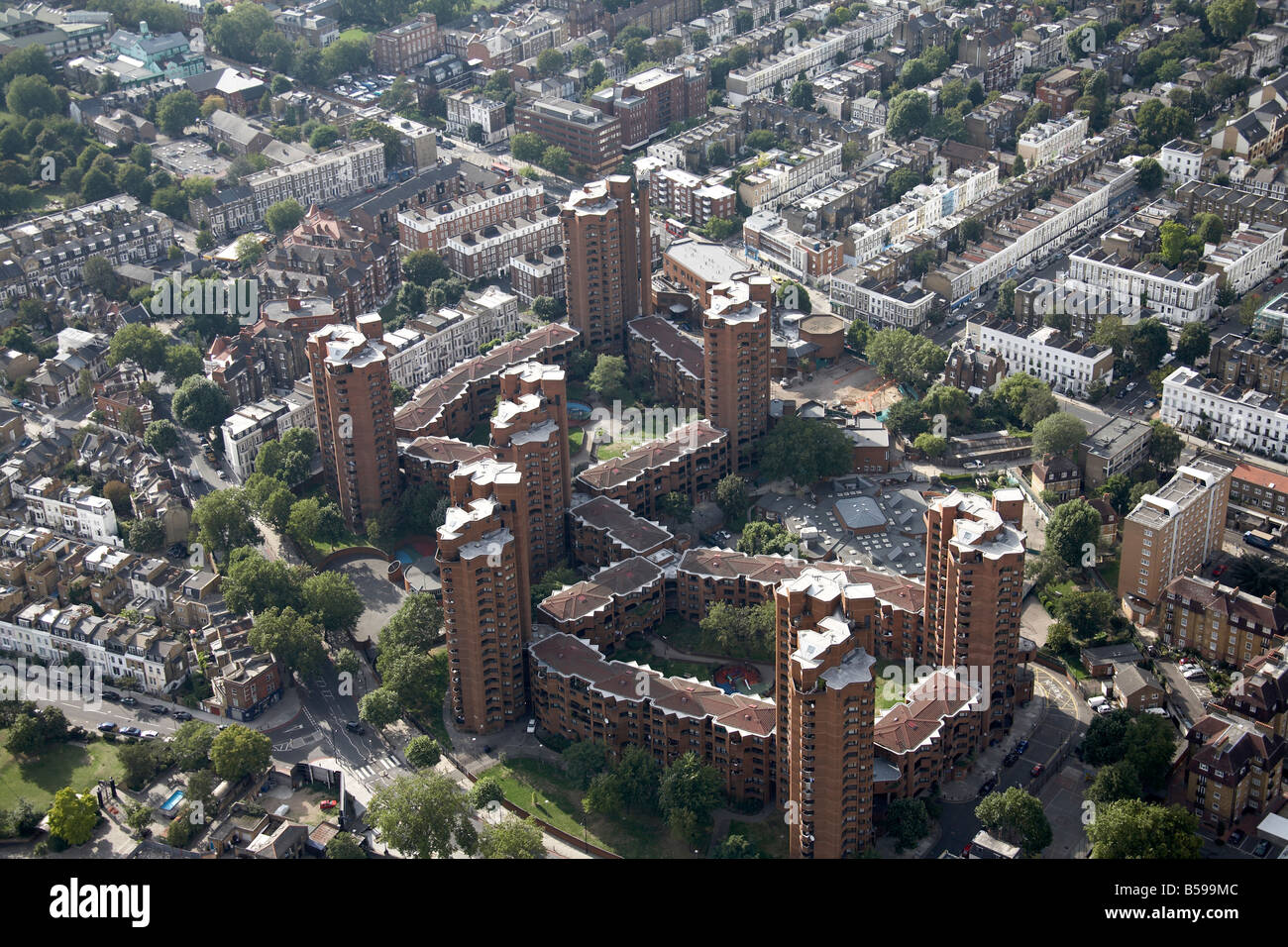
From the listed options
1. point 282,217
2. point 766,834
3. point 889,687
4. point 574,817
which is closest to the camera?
point 766,834

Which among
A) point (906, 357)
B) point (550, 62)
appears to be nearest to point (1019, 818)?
point (906, 357)

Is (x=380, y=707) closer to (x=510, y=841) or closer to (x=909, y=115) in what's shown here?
(x=510, y=841)

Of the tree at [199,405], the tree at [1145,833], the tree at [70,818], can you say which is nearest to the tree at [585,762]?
the tree at [70,818]

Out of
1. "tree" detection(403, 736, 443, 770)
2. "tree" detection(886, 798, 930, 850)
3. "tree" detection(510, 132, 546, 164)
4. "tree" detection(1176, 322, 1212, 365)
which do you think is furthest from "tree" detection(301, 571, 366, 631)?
"tree" detection(510, 132, 546, 164)

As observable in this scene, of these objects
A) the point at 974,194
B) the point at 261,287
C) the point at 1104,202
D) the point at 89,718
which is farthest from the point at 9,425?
the point at 1104,202

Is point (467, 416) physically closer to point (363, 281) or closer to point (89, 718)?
point (363, 281)

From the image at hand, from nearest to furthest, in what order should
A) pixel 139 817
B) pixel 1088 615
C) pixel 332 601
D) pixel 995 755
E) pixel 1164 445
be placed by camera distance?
pixel 139 817 → pixel 995 755 → pixel 1088 615 → pixel 332 601 → pixel 1164 445

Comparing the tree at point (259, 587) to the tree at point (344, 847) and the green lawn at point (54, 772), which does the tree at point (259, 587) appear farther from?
the tree at point (344, 847)
